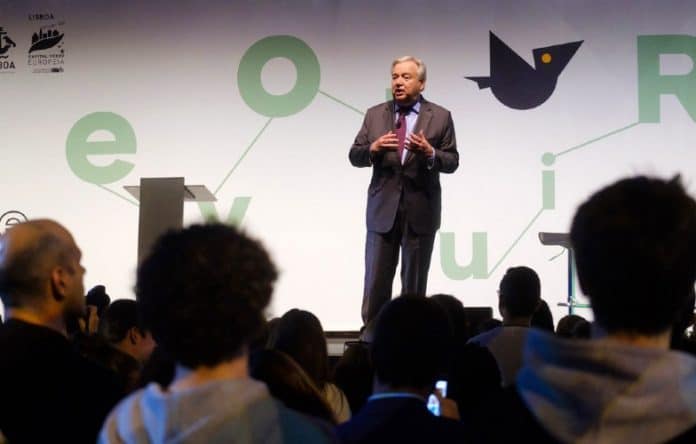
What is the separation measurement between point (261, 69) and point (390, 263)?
10.2 feet

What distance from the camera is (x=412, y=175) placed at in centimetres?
433

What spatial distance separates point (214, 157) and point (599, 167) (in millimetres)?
2810

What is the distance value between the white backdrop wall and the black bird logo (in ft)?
0.18

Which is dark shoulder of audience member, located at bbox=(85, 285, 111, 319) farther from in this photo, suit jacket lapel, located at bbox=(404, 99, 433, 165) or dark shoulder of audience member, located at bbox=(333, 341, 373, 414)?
dark shoulder of audience member, located at bbox=(333, 341, 373, 414)

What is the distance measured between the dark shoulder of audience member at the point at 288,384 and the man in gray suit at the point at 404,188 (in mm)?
2544

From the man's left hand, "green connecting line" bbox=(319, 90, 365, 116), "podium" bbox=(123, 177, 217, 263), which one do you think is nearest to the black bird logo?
"green connecting line" bbox=(319, 90, 365, 116)

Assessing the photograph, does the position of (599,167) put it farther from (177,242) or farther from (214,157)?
(177,242)

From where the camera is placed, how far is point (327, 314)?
22.7ft

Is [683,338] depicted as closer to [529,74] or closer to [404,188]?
[404,188]

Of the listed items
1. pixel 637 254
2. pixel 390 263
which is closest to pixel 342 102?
pixel 390 263

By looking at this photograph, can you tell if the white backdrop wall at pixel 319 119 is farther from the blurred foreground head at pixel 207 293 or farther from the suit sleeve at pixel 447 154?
the blurred foreground head at pixel 207 293

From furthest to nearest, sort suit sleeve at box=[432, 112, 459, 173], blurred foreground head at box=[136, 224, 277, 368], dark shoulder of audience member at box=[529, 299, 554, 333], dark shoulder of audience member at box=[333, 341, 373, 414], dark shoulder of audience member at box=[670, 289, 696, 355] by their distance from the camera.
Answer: suit sleeve at box=[432, 112, 459, 173] → dark shoulder of audience member at box=[529, 299, 554, 333] → dark shoulder of audience member at box=[333, 341, 373, 414] → dark shoulder of audience member at box=[670, 289, 696, 355] → blurred foreground head at box=[136, 224, 277, 368]

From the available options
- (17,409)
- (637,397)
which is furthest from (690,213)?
(17,409)

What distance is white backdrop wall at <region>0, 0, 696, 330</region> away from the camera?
263 inches
